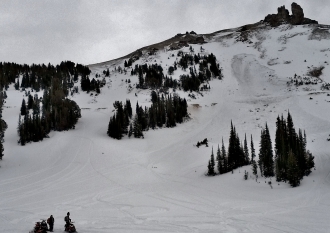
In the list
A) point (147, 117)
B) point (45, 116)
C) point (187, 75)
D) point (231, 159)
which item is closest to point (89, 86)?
point (45, 116)

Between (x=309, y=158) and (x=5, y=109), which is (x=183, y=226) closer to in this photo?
(x=309, y=158)

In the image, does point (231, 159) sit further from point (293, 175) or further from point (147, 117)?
point (147, 117)

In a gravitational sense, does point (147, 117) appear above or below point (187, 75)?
below

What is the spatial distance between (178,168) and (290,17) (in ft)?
501

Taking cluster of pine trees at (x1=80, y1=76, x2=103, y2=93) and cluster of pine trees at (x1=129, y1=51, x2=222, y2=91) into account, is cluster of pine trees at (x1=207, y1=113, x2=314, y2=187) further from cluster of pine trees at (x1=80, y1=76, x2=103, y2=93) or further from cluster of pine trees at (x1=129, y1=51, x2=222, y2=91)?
cluster of pine trees at (x1=80, y1=76, x2=103, y2=93)

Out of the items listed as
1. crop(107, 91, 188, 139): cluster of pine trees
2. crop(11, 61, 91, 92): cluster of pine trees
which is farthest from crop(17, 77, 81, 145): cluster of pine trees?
crop(107, 91, 188, 139): cluster of pine trees

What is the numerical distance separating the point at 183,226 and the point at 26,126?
5996 cm

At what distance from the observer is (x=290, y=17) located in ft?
536

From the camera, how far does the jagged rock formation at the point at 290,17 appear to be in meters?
159

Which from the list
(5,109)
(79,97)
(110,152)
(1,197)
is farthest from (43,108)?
(1,197)

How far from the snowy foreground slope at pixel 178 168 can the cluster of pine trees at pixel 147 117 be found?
124 inches

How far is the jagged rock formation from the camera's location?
159 metres

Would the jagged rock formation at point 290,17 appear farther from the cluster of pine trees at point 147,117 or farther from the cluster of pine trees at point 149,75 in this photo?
the cluster of pine trees at point 147,117

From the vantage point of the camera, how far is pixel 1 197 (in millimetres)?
31969
